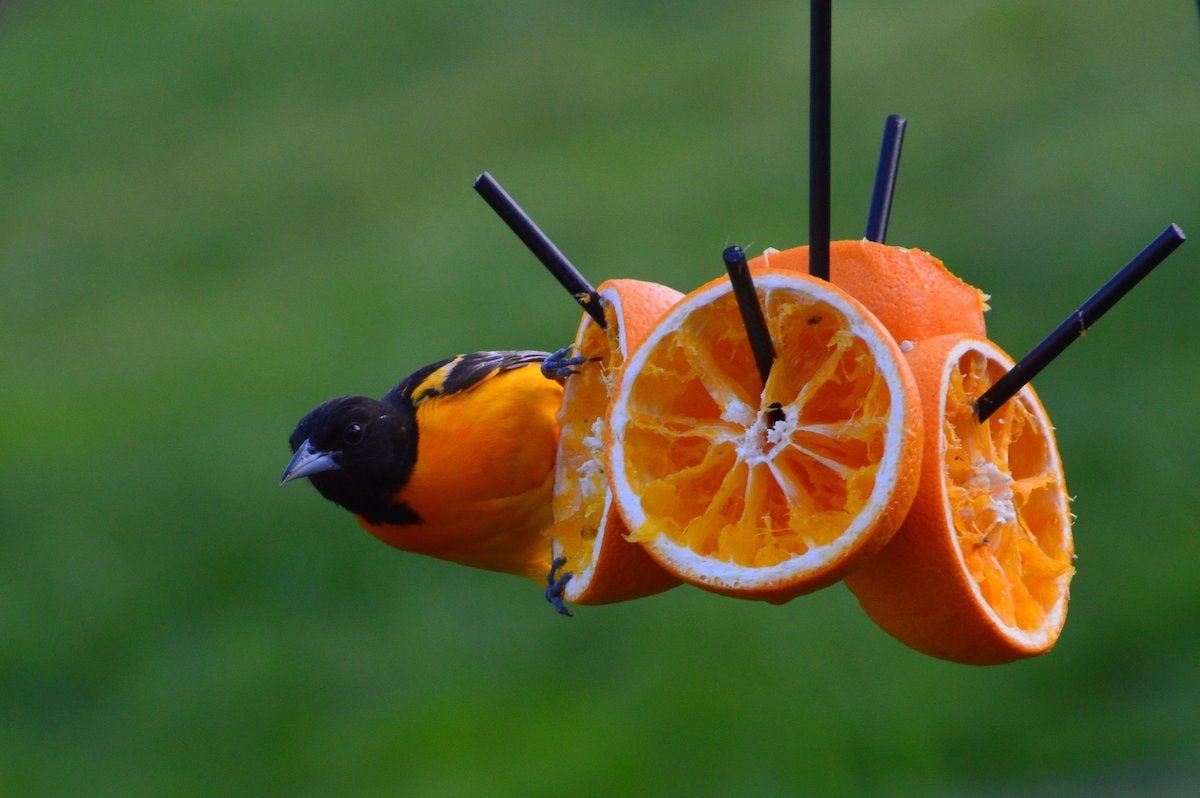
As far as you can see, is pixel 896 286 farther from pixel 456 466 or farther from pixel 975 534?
pixel 456 466

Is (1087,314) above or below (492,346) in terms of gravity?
below

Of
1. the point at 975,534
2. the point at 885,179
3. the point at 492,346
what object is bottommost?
the point at 975,534

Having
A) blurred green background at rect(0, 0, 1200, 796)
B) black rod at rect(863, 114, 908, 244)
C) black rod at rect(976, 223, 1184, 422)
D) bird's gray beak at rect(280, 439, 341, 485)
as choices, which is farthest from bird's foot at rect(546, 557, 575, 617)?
blurred green background at rect(0, 0, 1200, 796)

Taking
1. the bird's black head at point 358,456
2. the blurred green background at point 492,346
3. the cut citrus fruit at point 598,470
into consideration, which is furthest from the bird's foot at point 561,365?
the blurred green background at point 492,346

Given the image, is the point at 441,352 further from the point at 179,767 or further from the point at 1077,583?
the point at 1077,583

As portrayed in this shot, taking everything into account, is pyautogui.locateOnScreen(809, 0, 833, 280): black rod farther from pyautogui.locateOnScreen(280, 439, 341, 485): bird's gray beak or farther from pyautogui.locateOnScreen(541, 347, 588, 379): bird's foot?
pyautogui.locateOnScreen(280, 439, 341, 485): bird's gray beak

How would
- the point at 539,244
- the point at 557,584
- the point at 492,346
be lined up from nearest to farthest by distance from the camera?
the point at 539,244
the point at 557,584
the point at 492,346

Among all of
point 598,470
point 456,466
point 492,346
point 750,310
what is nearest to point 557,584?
point 598,470
